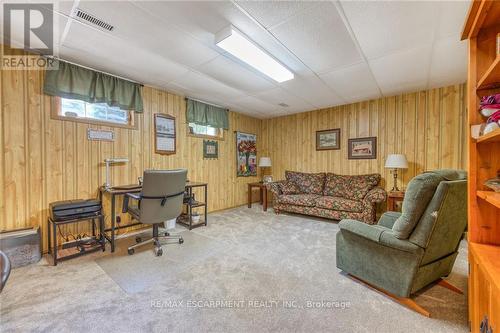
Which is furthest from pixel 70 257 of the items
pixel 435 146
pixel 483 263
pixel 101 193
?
pixel 435 146

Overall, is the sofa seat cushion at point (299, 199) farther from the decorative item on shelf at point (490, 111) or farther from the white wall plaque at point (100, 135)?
the white wall plaque at point (100, 135)

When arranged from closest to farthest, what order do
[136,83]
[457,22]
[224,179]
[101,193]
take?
[457,22]
[101,193]
[136,83]
[224,179]

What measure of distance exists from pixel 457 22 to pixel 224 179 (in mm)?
4226

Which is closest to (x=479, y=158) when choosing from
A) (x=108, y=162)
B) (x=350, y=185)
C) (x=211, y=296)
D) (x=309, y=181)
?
(x=211, y=296)

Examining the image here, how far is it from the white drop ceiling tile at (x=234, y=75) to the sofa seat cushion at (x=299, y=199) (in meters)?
2.17

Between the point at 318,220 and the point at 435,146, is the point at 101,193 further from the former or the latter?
the point at 435,146

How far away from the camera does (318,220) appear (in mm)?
4055

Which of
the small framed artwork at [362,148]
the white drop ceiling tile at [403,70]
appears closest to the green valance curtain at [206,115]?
the small framed artwork at [362,148]

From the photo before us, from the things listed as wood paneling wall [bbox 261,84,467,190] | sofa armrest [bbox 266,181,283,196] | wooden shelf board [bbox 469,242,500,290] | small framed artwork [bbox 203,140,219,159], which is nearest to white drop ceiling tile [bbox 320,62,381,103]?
wood paneling wall [bbox 261,84,467,190]

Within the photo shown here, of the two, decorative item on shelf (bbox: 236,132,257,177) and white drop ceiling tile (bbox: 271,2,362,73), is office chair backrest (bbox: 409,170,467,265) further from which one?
decorative item on shelf (bbox: 236,132,257,177)

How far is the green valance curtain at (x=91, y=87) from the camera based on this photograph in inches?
102

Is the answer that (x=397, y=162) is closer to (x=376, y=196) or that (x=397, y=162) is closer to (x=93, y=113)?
(x=376, y=196)

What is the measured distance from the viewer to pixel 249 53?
2402 mm

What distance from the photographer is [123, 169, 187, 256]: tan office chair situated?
7.89 ft
